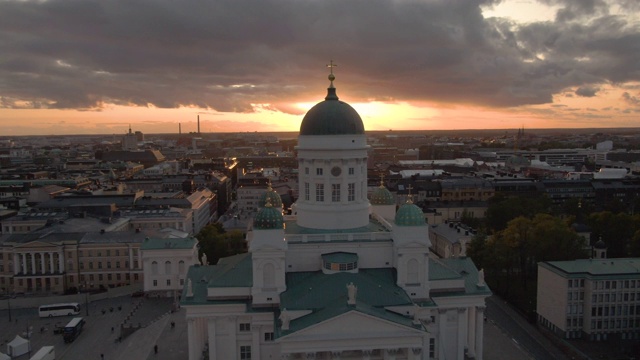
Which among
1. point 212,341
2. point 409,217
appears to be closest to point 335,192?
point 409,217

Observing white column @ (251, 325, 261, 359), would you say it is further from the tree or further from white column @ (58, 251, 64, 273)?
white column @ (58, 251, 64, 273)

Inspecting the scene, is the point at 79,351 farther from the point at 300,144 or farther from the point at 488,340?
the point at 488,340

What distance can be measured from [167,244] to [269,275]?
36.4m

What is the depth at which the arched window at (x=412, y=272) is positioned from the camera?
49.7 meters

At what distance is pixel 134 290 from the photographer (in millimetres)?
81688

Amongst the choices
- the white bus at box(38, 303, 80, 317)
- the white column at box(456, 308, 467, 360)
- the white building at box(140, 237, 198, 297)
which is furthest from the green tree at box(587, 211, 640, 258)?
the white bus at box(38, 303, 80, 317)

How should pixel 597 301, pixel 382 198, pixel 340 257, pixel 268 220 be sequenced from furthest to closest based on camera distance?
pixel 382 198, pixel 597 301, pixel 340 257, pixel 268 220

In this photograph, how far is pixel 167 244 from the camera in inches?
3169

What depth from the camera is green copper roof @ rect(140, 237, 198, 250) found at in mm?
79938

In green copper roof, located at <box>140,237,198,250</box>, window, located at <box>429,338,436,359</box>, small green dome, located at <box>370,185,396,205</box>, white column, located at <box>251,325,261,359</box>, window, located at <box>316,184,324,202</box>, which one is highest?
window, located at <box>316,184,324,202</box>

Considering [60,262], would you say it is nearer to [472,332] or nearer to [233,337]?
[233,337]

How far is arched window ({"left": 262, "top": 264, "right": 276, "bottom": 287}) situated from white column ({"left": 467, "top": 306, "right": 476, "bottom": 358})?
19285mm

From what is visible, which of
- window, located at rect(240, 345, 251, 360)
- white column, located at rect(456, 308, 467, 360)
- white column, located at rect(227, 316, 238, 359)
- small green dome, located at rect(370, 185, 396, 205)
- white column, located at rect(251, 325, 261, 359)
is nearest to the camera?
white column, located at rect(251, 325, 261, 359)

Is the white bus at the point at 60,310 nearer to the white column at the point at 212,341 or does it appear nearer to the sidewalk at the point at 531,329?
the white column at the point at 212,341
